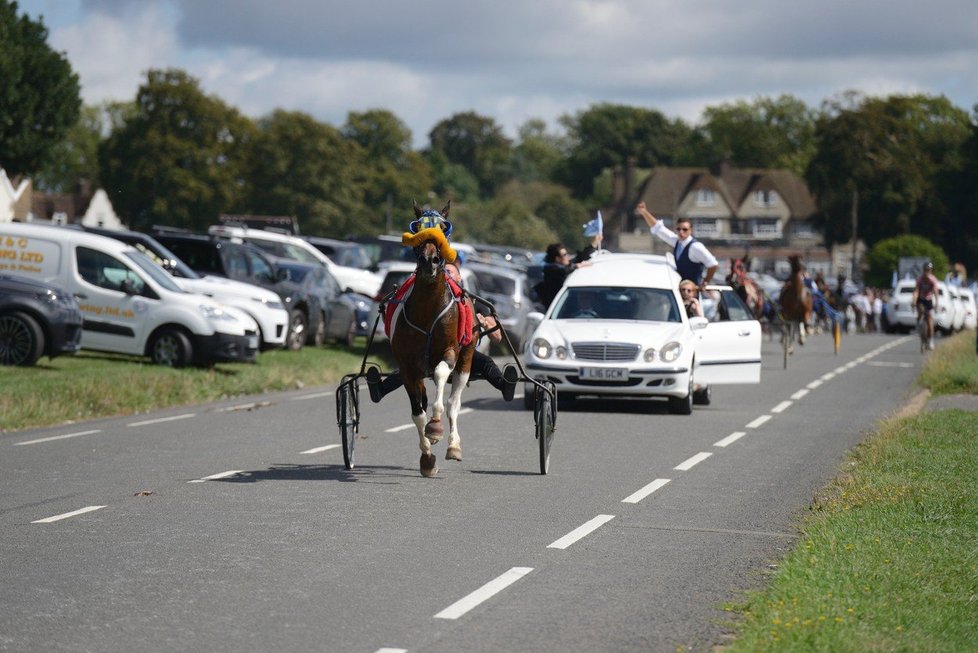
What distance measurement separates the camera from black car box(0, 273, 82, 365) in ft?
77.5

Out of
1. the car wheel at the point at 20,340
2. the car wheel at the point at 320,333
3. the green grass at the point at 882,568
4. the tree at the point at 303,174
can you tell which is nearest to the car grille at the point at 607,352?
the green grass at the point at 882,568

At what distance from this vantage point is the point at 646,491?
13289 mm

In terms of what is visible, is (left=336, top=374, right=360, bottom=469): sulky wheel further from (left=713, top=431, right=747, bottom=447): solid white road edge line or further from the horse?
(left=713, top=431, right=747, bottom=447): solid white road edge line

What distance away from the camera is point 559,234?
13238 cm

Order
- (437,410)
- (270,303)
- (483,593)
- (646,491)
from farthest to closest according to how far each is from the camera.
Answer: (270,303), (437,410), (646,491), (483,593)

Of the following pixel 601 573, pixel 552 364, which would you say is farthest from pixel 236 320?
pixel 601 573

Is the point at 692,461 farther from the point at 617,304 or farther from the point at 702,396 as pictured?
the point at 702,396

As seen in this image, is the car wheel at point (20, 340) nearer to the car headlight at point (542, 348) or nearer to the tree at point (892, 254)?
the car headlight at point (542, 348)

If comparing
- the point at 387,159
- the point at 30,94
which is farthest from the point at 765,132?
the point at 30,94

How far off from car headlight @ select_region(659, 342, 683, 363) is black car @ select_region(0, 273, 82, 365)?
338 inches

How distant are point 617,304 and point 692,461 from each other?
21.7 feet

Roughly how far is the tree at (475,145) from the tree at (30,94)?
423ft

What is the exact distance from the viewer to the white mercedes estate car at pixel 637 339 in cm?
2061

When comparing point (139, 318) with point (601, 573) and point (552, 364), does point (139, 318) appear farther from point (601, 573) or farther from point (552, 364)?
point (601, 573)
